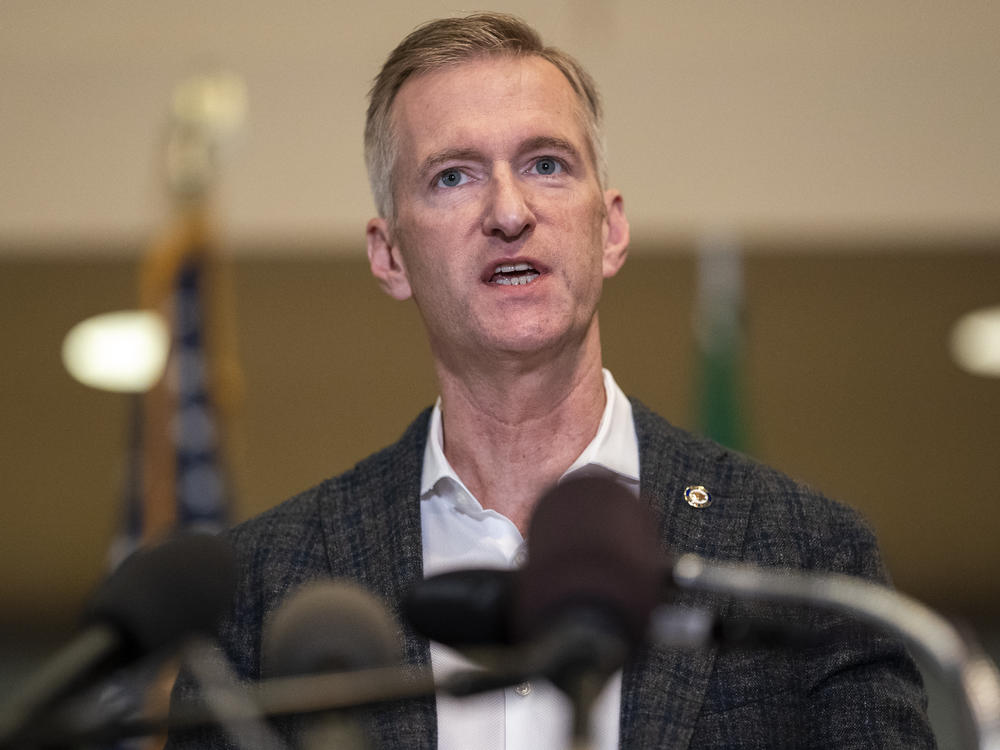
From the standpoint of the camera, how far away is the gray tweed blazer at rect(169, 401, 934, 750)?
1673 mm

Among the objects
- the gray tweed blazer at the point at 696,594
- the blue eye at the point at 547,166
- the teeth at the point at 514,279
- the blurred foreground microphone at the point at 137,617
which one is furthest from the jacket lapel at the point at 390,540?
the blurred foreground microphone at the point at 137,617

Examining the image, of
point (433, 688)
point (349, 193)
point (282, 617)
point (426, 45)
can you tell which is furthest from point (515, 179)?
point (349, 193)

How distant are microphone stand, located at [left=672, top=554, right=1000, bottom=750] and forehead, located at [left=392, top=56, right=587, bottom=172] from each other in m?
1.10

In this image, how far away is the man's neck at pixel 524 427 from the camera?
6.42 ft

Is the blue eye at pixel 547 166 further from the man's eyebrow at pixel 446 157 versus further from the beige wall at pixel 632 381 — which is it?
the beige wall at pixel 632 381

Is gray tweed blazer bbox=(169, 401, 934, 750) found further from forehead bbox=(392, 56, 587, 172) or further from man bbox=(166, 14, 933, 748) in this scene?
forehead bbox=(392, 56, 587, 172)

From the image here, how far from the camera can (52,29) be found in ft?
19.8

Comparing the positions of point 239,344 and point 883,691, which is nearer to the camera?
point 883,691

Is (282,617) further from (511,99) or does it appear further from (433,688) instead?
(511,99)

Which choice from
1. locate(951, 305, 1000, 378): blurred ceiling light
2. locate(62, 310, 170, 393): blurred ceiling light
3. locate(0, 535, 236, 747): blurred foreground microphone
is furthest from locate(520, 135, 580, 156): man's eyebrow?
locate(951, 305, 1000, 378): blurred ceiling light

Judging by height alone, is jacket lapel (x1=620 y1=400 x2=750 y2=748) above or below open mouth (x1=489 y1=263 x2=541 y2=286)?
below

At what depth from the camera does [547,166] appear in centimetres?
194

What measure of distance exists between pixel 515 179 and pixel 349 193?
4368mm

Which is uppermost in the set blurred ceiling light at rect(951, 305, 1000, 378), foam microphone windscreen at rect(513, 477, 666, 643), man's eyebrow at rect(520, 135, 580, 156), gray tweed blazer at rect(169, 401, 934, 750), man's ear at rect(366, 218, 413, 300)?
man's eyebrow at rect(520, 135, 580, 156)
